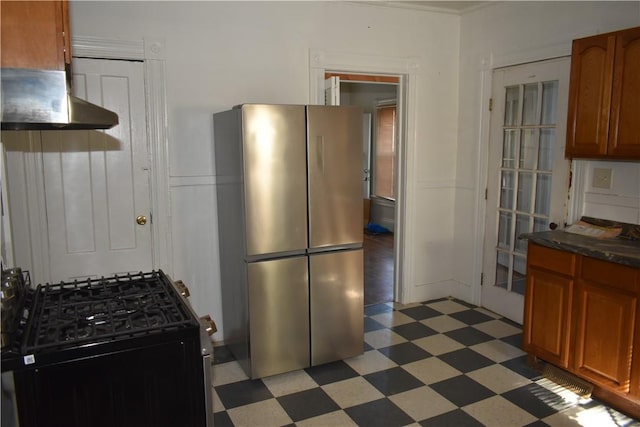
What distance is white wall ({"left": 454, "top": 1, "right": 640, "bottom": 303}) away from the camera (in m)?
3.25

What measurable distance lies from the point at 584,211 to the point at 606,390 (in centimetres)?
117

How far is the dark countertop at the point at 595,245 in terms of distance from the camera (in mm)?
2519

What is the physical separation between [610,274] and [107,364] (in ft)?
7.97

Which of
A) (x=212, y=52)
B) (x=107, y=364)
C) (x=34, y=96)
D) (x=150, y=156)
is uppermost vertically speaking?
(x=212, y=52)

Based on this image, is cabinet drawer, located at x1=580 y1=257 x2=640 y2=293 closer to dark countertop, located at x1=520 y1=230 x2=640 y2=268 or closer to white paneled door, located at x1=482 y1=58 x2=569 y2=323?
dark countertop, located at x1=520 y1=230 x2=640 y2=268

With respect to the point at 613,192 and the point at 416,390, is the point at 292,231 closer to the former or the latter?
the point at 416,390

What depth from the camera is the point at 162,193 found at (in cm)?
331

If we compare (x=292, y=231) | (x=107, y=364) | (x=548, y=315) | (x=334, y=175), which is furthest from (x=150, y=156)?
(x=548, y=315)

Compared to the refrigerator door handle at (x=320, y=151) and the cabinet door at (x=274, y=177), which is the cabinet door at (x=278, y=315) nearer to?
the cabinet door at (x=274, y=177)

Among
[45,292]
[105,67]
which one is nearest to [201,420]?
[45,292]

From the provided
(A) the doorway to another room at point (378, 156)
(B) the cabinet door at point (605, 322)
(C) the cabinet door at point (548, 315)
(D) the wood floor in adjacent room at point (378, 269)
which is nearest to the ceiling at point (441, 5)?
(C) the cabinet door at point (548, 315)

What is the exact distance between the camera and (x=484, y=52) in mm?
4023

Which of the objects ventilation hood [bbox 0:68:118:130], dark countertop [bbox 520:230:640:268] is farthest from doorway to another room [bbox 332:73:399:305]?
ventilation hood [bbox 0:68:118:130]

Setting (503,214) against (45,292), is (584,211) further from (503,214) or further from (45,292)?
(45,292)
